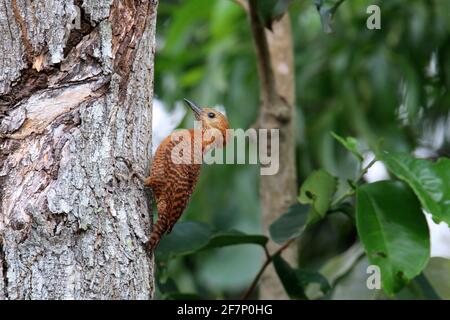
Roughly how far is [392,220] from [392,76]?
2.67 meters

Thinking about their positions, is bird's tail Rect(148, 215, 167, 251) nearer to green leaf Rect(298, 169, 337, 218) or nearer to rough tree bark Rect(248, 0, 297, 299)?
green leaf Rect(298, 169, 337, 218)

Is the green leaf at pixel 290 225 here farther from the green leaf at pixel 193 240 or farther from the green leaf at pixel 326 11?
the green leaf at pixel 326 11

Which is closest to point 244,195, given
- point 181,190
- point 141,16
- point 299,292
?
point 299,292

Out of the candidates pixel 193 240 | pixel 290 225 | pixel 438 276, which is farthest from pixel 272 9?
pixel 438 276

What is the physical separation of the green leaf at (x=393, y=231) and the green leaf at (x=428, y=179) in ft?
0.33

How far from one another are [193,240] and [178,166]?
0.45 meters

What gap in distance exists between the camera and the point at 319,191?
3352 mm

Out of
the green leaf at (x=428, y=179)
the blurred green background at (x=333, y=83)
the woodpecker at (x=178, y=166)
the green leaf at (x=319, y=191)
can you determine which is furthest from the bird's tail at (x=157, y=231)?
the blurred green background at (x=333, y=83)

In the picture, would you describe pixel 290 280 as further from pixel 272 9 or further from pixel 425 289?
pixel 272 9

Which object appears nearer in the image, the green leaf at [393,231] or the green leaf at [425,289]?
the green leaf at [393,231]

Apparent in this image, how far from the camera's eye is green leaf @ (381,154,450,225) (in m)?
2.98

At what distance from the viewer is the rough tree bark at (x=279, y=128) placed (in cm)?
402

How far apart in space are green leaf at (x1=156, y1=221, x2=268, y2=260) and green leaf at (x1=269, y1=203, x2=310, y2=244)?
0.10 metres

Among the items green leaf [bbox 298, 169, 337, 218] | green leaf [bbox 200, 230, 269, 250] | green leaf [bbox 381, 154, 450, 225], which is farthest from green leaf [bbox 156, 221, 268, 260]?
green leaf [bbox 381, 154, 450, 225]
